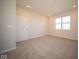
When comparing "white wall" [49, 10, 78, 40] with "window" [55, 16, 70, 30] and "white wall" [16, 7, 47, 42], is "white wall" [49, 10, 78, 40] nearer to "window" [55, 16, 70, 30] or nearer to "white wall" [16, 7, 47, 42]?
"window" [55, 16, 70, 30]

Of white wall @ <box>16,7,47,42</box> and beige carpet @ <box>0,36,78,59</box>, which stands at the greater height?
white wall @ <box>16,7,47,42</box>

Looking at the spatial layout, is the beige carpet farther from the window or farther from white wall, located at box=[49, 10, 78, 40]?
the window

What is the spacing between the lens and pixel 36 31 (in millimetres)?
1246

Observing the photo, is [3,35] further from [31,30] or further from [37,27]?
[37,27]

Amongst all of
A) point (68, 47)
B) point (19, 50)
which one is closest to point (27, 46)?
point (19, 50)

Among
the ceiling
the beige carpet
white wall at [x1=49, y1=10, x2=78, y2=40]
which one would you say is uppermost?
the ceiling

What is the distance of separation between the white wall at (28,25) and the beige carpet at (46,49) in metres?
0.08

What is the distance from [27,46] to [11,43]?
25 centimetres

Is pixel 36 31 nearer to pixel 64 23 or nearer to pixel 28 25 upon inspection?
pixel 28 25

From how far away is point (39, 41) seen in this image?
1222 mm

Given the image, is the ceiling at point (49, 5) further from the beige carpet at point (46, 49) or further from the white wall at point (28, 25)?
the beige carpet at point (46, 49)

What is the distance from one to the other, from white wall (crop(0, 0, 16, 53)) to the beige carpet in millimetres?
121

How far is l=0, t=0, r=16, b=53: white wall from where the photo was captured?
3.79 feet

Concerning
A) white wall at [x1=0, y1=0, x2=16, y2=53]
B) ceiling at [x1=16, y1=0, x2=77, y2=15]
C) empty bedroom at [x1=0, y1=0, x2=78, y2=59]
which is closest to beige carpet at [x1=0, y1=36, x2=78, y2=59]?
empty bedroom at [x1=0, y1=0, x2=78, y2=59]
